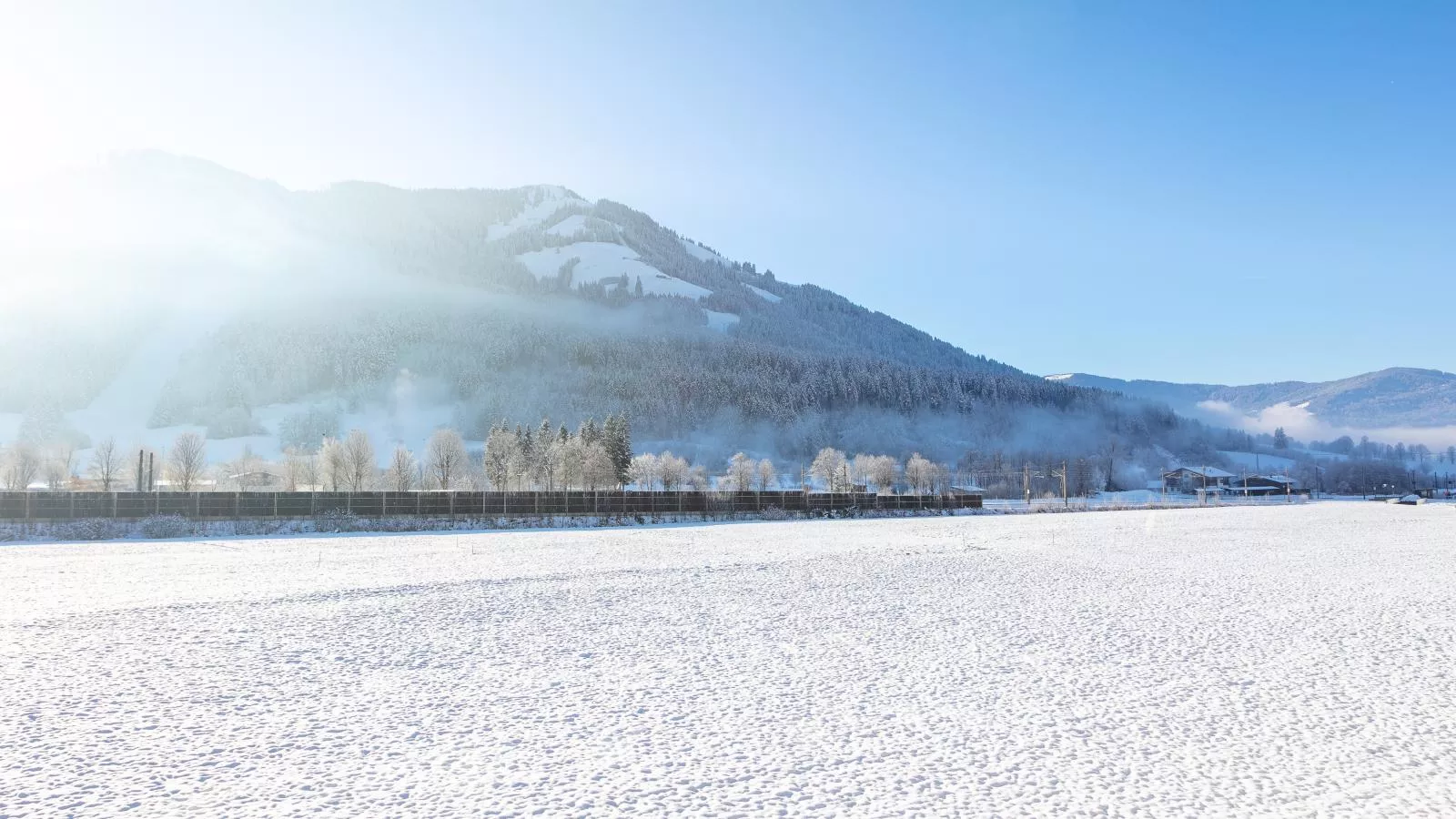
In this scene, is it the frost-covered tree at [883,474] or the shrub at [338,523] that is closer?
the shrub at [338,523]

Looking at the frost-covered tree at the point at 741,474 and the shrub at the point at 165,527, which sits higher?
the frost-covered tree at the point at 741,474

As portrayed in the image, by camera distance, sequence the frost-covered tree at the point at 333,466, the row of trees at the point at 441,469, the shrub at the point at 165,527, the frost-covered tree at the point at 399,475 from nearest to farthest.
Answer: the shrub at the point at 165,527 < the frost-covered tree at the point at 399,475 < the row of trees at the point at 441,469 < the frost-covered tree at the point at 333,466

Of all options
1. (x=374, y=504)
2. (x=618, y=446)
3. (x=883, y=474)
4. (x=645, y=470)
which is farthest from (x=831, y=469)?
(x=374, y=504)

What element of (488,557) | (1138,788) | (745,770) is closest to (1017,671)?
(1138,788)

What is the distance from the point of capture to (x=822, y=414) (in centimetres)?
14412

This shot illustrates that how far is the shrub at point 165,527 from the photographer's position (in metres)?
37.3

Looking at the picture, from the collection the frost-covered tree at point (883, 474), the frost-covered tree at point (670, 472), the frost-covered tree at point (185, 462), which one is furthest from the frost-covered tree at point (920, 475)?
the frost-covered tree at point (185, 462)

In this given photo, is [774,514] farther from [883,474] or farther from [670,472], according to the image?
[883,474]

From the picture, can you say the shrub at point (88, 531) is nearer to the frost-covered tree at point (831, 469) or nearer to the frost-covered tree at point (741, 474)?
the frost-covered tree at point (741, 474)

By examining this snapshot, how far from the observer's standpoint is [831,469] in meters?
105

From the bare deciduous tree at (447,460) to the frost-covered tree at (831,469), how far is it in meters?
43.2

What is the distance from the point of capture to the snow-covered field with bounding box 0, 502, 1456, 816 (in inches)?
234

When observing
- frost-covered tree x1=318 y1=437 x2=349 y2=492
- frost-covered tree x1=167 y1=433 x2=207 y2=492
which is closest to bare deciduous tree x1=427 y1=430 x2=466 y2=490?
frost-covered tree x1=318 y1=437 x2=349 y2=492

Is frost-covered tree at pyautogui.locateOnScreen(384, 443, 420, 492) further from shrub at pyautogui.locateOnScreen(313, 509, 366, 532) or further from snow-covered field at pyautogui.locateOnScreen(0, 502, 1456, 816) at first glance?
snow-covered field at pyautogui.locateOnScreen(0, 502, 1456, 816)
